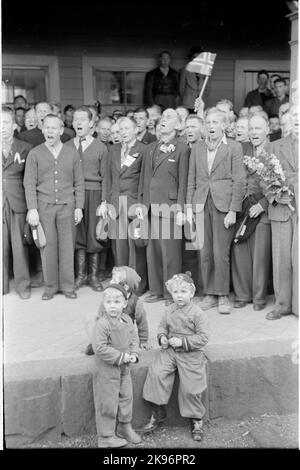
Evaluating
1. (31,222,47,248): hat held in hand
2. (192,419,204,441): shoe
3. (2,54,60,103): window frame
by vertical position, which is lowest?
(192,419,204,441): shoe

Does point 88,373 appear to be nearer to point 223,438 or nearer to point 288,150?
point 223,438

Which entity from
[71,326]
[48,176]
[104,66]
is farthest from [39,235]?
[104,66]

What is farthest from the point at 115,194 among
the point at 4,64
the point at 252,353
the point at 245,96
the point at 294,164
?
the point at 245,96

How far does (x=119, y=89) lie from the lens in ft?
30.8

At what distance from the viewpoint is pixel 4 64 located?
8.57 m

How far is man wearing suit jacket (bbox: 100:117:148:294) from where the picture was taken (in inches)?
217

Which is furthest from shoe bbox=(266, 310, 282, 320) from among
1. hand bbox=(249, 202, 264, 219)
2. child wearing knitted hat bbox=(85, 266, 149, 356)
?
child wearing knitted hat bbox=(85, 266, 149, 356)

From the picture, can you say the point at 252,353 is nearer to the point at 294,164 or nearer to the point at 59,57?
the point at 294,164

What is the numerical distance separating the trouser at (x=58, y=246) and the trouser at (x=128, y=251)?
451mm

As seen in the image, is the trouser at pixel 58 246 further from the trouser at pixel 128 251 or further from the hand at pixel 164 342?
the hand at pixel 164 342

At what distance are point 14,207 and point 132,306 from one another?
193cm

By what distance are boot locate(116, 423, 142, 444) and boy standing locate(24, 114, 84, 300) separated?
1.82 m

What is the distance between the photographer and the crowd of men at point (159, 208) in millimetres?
4996

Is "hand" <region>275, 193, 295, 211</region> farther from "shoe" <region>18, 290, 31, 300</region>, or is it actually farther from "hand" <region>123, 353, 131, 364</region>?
"shoe" <region>18, 290, 31, 300</region>
